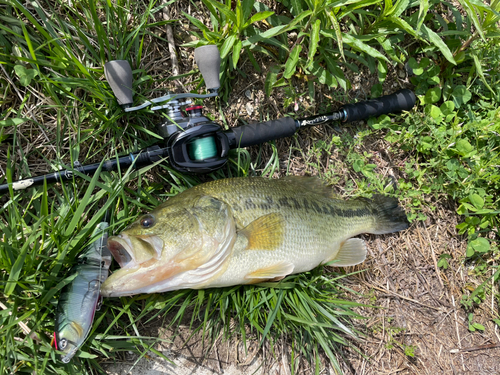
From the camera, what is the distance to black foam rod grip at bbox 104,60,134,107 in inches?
99.3

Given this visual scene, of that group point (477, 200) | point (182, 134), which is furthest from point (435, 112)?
point (182, 134)

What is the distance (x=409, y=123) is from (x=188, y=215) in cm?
252

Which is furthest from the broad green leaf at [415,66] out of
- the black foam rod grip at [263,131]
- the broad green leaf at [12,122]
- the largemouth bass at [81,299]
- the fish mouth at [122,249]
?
the broad green leaf at [12,122]

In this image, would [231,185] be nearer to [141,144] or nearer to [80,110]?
[141,144]

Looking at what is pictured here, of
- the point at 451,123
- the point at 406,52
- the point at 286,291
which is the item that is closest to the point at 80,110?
the point at 286,291

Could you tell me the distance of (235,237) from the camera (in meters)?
2.39

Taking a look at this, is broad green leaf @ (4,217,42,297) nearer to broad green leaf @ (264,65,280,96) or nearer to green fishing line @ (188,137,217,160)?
green fishing line @ (188,137,217,160)

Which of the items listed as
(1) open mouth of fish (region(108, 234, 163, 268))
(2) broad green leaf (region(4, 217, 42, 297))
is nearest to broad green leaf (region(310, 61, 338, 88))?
(1) open mouth of fish (region(108, 234, 163, 268))

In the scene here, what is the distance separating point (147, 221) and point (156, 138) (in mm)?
977

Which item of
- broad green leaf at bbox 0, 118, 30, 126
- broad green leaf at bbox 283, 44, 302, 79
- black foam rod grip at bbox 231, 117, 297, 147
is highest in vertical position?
broad green leaf at bbox 0, 118, 30, 126

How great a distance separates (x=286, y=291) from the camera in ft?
9.27

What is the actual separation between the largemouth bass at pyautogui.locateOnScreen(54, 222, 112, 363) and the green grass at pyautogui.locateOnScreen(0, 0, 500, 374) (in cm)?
8

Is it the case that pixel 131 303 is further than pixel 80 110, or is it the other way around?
pixel 80 110

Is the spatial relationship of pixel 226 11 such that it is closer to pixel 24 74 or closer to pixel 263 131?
pixel 263 131
